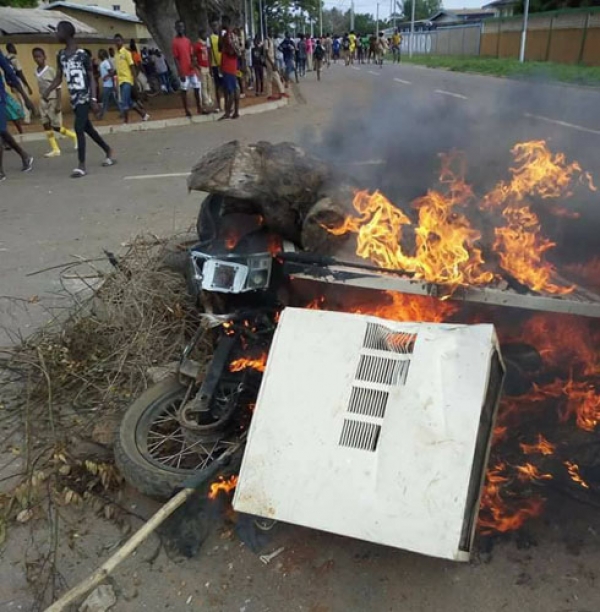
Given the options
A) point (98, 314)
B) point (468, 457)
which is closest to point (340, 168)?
point (98, 314)

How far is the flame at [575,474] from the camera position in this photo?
264 cm

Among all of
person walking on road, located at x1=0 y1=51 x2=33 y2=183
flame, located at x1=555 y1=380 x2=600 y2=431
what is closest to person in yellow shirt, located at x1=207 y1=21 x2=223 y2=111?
person walking on road, located at x1=0 y1=51 x2=33 y2=183

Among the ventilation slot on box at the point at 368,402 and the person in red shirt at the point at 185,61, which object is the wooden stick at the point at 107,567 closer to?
the ventilation slot on box at the point at 368,402

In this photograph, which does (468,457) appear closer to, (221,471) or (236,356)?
(221,471)

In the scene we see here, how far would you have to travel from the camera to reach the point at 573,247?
333 cm

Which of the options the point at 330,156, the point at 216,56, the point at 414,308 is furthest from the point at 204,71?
the point at 414,308

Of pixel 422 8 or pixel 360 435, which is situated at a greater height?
pixel 422 8

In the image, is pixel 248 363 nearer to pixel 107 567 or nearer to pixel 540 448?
pixel 107 567

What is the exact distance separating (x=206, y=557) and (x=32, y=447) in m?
1.36

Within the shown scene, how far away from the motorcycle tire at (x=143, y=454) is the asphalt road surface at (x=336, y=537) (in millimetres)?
164

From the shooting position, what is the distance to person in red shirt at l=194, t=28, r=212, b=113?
14.2m

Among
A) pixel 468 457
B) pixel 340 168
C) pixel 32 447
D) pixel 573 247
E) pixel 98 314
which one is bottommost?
pixel 32 447

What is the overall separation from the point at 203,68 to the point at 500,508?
14.0 m

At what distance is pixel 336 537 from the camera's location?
259 cm
